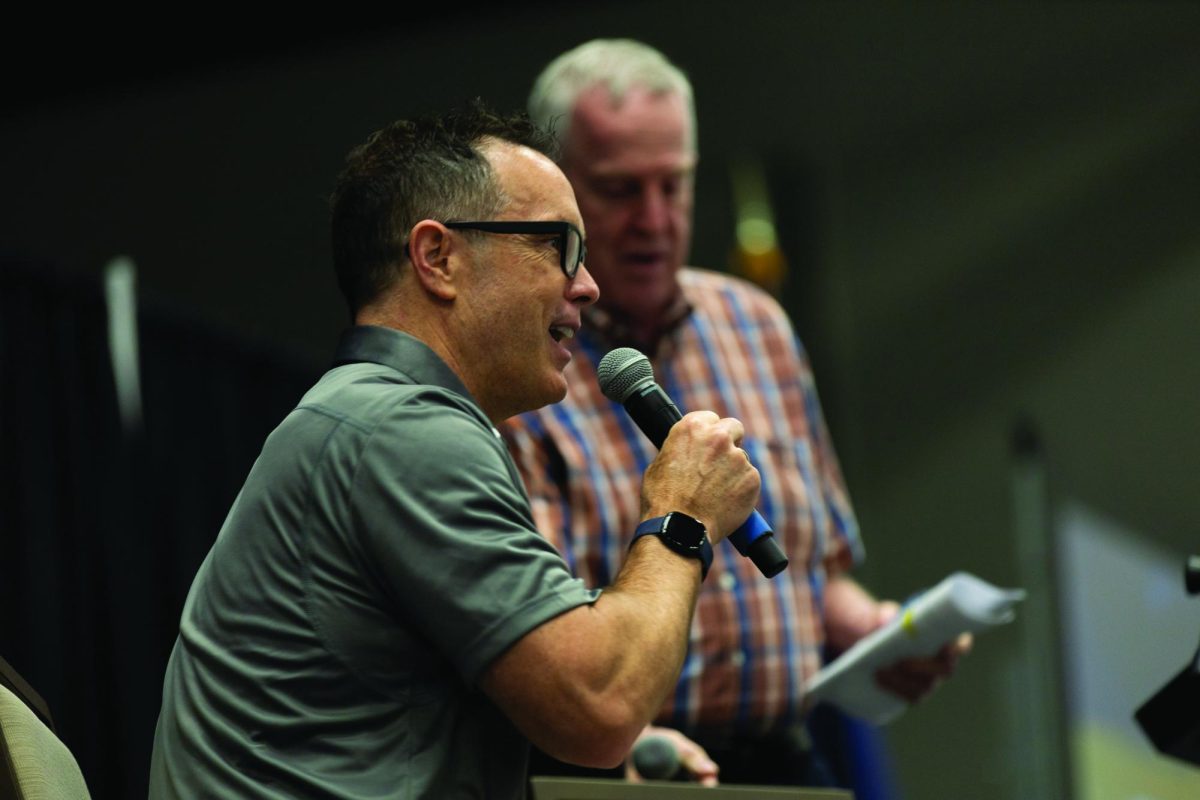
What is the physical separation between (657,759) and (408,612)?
595 millimetres

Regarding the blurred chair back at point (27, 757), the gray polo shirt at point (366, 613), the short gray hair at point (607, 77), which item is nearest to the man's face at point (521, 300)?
the gray polo shirt at point (366, 613)

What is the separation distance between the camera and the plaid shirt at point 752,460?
87.8 inches

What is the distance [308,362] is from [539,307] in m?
3.36

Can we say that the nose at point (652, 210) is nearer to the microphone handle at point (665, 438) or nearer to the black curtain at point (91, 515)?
the microphone handle at point (665, 438)

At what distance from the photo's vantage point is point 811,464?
2.53m

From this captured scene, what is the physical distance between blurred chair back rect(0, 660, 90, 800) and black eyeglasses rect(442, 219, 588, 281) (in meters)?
0.65

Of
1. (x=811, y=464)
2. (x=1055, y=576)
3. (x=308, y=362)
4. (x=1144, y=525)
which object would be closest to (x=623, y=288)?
(x=811, y=464)

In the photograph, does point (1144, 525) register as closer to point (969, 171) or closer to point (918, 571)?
point (918, 571)

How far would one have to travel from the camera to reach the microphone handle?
156cm

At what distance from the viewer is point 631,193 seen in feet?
8.02

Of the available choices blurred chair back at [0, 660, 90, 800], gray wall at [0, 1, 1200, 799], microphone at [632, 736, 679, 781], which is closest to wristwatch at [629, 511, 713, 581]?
microphone at [632, 736, 679, 781]

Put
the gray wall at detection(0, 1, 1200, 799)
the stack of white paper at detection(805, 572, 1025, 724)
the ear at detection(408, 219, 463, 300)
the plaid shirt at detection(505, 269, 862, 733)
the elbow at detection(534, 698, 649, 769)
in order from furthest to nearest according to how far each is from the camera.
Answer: the gray wall at detection(0, 1, 1200, 799), the plaid shirt at detection(505, 269, 862, 733), the stack of white paper at detection(805, 572, 1025, 724), the ear at detection(408, 219, 463, 300), the elbow at detection(534, 698, 649, 769)

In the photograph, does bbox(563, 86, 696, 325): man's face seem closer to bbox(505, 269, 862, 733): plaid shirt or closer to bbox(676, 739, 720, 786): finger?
bbox(505, 269, 862, 733): plaid shirt

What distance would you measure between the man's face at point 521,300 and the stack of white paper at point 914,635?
0.67 meters
